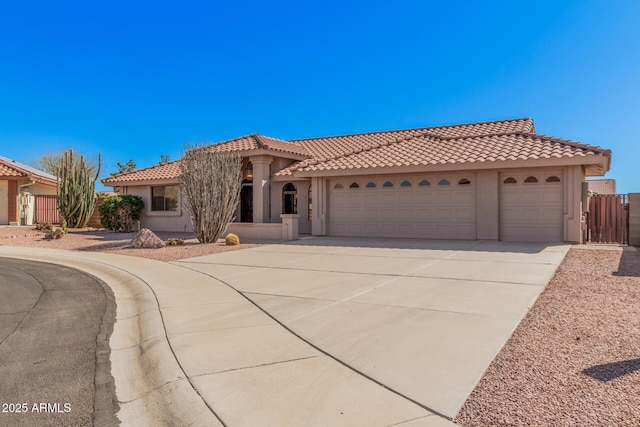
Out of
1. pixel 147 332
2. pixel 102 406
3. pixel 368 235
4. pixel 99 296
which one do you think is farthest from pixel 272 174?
pixel 102 406

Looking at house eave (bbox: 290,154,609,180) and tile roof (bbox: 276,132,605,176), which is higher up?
tile roof (bbox: 276,132,605,176)

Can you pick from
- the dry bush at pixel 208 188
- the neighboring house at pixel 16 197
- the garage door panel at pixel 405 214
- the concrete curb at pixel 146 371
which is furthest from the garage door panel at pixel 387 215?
the neighboring house at pixel 16 197

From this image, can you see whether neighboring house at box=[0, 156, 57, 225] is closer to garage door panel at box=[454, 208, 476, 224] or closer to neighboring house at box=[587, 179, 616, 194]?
garage door panel at box=[454, 208, 476, 224]

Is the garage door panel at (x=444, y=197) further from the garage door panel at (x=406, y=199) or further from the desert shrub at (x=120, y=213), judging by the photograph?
the desert shrub at (x=120, y=213)

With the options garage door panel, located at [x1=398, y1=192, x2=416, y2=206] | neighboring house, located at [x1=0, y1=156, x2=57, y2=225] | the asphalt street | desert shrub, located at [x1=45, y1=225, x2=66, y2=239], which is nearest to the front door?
desert shrub, located at [x1=45, y1=225, x2=66, y2=239]

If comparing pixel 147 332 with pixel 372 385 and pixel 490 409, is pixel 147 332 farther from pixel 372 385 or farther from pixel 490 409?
pixel 490 409

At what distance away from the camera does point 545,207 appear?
598 inches

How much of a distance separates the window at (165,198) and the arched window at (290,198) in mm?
6270

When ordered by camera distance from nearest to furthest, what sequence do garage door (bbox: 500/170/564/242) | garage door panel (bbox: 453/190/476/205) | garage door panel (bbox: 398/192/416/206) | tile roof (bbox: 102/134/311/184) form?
garage door (bbox: 500/170/564/242), garage door panel (bbox: 453/190/476/205), garage door panel (bbox: 398/192/416/206), tile roof (bbox: 102/134/311/184)

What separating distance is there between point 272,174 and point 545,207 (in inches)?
485

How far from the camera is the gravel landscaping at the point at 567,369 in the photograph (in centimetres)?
312

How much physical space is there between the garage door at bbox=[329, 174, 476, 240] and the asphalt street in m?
11.6

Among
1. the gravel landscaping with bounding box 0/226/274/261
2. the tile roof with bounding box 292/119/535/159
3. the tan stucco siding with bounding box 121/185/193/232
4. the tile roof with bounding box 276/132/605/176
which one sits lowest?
Result: the gravel landscaping with bounding box 0/226/274/261

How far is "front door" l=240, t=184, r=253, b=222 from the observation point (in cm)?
2280
